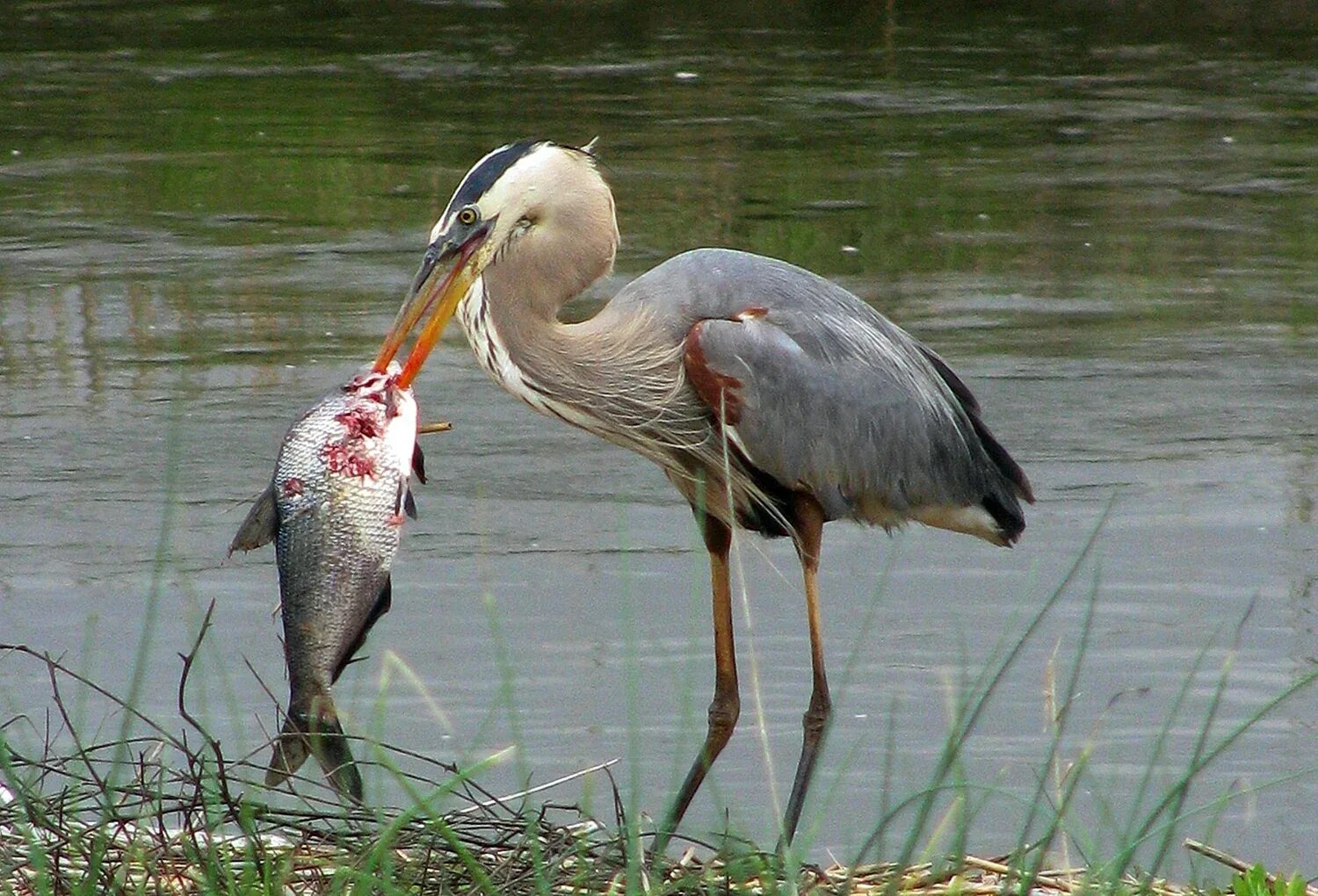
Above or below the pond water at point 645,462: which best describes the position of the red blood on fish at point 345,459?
above

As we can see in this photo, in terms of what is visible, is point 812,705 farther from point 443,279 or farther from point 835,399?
point 443,279

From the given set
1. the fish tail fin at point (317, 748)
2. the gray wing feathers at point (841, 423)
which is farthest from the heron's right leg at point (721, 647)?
the fish tail fin at point (317, 748)

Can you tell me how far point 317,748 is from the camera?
3.57 metres

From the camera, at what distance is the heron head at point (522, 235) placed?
487 centimetres

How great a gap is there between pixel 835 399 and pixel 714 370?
1.16 feet

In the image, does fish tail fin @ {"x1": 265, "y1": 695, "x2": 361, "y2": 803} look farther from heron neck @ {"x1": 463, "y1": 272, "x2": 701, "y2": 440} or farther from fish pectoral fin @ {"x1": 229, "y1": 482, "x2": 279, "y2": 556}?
heron neck @ {"x1": 463, "y1": 272, "x2": 701, "y2": 440}

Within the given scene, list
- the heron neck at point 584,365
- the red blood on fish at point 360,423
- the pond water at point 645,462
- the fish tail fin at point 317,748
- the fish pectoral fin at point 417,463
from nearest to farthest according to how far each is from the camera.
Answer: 1. the fish tail fin at point 317,748
2. the red blood on fish at point 360,423
3. the fish pectoral fin at point 417,463
4. the heron neck at point 584,365
5. the pond water at point 645,462

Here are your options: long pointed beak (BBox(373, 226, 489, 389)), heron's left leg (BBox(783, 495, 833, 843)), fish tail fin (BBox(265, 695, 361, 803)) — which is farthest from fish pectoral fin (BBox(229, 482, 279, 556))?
heron's left leg (BBox(783, 495, 833, 843))

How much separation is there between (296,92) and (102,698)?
964 cm

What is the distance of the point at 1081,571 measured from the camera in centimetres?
641

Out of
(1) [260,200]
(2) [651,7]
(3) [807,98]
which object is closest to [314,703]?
(1) [260,200]

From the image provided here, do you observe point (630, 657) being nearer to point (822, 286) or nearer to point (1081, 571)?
point (822, 286)

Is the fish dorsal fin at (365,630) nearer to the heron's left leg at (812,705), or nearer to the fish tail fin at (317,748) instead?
the fish tail fin at (317,748)

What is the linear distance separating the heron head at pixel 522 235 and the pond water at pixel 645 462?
0.74 metres
